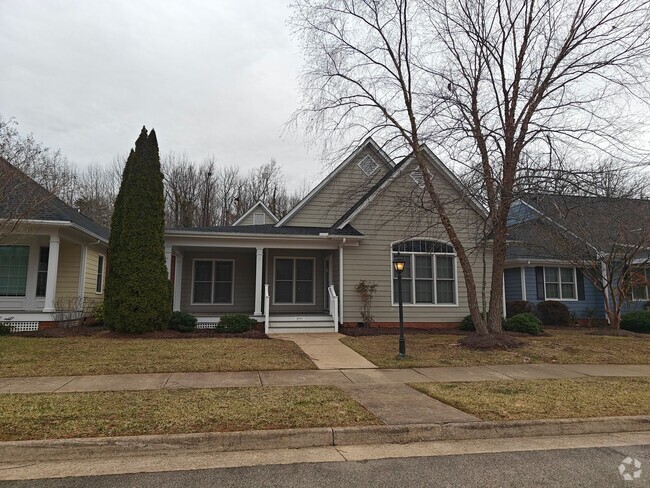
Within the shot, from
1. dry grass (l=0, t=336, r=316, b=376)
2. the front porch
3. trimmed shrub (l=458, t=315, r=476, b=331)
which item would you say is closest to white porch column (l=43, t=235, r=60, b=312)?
dry grass (l=0, t=336, r=316, b=376)

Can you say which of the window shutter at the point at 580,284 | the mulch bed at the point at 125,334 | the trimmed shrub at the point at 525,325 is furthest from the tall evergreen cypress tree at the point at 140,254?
the window shutter at the point at 580,284

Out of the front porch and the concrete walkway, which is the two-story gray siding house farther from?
the concrete walkway

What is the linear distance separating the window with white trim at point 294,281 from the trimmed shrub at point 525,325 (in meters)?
6.99

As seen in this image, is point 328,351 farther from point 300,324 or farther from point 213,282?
point 213,282

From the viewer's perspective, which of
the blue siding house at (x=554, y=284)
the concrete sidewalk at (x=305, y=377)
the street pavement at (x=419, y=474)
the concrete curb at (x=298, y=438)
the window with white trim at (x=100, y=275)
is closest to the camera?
the street pavement at (x=419, y=474)

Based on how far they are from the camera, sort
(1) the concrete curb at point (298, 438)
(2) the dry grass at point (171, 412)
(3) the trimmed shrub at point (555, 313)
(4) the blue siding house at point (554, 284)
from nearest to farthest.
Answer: (1) the concrete curb at point (298, 438) < (2) the dry grass at point (171, 412) < (3) the trimmed shrub at point (555, 313) < (4) the blue siding house at point (554, 284)

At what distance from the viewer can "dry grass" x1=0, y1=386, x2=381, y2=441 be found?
4.79m

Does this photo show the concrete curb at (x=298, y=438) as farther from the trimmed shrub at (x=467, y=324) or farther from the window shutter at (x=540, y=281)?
the window shutter at (x=540, y=281)

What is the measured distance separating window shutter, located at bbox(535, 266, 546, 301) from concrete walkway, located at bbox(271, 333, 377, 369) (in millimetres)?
10185

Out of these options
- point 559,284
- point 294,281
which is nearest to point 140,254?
point 294,281

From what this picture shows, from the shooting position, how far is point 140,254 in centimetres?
1278

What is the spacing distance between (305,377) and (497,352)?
5.26m

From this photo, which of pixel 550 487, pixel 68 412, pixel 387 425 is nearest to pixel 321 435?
pixel 387 425

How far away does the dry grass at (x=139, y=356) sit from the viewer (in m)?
8.16
